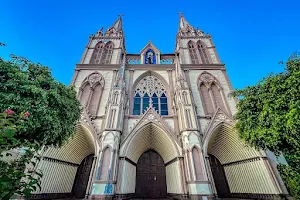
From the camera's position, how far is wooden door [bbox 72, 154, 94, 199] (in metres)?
10.3

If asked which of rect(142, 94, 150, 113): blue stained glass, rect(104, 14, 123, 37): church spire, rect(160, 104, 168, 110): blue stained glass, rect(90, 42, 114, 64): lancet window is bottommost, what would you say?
rect(160, 104, 168, 110): blue stained glass

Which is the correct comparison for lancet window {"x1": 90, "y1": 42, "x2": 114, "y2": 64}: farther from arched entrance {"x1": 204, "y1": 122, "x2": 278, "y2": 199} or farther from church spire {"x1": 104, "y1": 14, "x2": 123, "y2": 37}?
arched entrance {"x1": 204, "y1": 122, "x2": 278, "y2": 199}

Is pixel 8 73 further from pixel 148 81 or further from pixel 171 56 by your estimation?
pixel 171 56

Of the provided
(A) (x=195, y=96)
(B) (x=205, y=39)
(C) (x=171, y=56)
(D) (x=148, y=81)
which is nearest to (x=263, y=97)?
(A) (x=195, y=96)

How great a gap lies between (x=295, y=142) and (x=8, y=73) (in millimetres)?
11498

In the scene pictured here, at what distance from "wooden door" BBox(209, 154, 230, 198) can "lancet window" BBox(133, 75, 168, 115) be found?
5.59m

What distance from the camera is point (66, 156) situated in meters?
10.1

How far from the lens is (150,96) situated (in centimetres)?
1377

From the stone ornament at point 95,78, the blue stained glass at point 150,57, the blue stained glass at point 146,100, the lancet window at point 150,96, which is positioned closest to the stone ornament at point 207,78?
the lancet window at point 150,96

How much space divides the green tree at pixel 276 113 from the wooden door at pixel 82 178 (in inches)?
431

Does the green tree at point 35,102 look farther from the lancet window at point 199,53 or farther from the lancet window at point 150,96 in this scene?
the lancet window at point 199,53

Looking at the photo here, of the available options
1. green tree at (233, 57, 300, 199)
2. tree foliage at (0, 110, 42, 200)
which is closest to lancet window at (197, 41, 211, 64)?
green tree at (233, 57, 300, 199)

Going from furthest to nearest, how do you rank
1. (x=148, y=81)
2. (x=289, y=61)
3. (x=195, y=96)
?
(x=148, y=81), (x=195, y=96), (x=289, y=61)

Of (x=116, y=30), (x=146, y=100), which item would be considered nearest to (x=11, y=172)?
(x=146, y=100)
